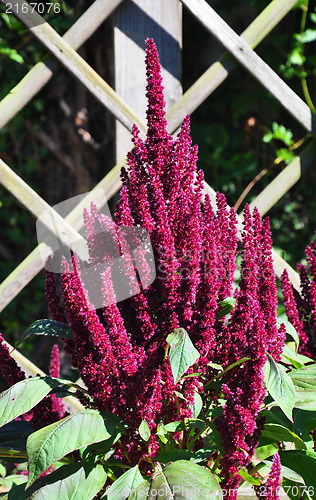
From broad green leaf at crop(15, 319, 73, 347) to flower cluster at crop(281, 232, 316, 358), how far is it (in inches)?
19.8

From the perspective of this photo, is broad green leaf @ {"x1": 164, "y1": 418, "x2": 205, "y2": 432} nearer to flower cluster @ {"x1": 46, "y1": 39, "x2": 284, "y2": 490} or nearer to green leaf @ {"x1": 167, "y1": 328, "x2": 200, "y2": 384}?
flower cluster @ {"x1": 46, "y1": 39, "x2": 284, "y2": 490}

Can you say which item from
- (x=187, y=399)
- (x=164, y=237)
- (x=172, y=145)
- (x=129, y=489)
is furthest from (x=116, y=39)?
(x=129, y=489)

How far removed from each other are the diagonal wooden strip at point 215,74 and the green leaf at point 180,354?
1195 millimetres

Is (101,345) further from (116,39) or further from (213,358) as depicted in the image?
(116,39)

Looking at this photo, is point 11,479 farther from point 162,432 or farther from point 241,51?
point 241,51

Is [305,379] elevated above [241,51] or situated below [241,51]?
below

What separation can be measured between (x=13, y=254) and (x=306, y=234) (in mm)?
2073

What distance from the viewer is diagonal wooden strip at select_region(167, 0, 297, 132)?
204cm

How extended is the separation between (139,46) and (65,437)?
152cm

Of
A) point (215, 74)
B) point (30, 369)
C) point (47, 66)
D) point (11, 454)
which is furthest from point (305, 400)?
point (47, 66)

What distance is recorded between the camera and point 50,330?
47.6 inches

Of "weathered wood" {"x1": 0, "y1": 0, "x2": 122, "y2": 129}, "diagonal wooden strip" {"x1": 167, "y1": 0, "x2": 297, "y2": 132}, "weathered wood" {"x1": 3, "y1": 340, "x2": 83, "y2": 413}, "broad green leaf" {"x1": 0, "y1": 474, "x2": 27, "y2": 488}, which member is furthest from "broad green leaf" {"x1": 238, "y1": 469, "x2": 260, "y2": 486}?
"weathered wood" {"x1": 0, "y1": 0, "x2": 122, "y2": 129}

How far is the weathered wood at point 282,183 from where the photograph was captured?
2145mm

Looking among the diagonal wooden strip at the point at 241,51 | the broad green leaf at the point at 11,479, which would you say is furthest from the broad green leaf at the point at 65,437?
the diagonal wooden strip at the point at 241,51
